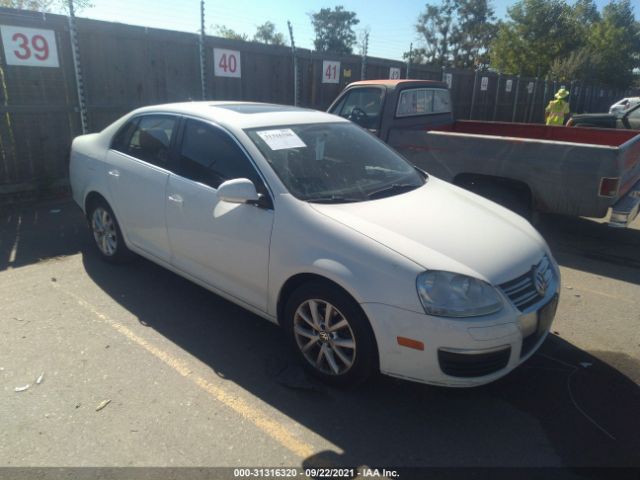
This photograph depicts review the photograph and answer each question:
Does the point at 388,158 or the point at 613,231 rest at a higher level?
the point at 388,158

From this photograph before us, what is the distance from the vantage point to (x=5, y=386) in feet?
9.97

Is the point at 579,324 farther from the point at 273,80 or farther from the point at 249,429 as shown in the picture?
the point at 273,80

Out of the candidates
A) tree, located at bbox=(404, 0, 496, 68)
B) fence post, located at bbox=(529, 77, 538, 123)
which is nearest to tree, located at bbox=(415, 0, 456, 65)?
tree, located at bbox=(404, 0, 496, 68)

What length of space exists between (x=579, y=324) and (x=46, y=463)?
3.97 m

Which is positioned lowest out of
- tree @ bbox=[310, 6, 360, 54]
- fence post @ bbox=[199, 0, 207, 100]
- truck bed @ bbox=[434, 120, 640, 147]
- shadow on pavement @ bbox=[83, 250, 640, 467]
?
shadow on pavement @ bbox=[83, 250, 640, 467]

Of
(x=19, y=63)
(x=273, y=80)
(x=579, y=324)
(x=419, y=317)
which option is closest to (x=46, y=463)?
(x=419, y=317)

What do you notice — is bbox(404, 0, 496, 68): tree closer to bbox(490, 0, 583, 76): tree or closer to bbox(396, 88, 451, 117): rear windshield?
bbox(490, 0, 583, 76): tree

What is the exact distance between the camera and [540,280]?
2.99m

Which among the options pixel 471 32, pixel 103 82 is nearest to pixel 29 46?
pixel 103 82

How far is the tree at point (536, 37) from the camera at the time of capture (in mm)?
35156

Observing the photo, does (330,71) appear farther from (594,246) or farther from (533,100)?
(533,100)

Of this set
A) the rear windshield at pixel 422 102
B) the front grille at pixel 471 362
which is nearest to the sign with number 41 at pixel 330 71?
the rear windshield at pixel 422 102

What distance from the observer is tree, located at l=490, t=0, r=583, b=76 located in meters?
35.2

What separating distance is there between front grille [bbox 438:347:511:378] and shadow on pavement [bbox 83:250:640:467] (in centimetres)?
38
